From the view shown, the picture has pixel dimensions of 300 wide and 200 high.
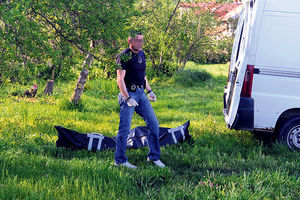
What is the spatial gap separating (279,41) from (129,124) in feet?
8.86

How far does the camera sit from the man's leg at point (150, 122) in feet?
15.3

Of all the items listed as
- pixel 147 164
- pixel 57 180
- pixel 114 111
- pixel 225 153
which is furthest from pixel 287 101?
pixel 114 111

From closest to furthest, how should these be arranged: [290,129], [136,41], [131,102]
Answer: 1. [131,102]
2. [136,41]
3. [290,129]

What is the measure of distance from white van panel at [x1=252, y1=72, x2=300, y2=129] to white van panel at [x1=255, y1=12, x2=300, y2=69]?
0.22 m

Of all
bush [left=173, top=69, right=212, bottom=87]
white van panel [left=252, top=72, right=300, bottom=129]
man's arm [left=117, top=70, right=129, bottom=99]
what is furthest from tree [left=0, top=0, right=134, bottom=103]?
bush [left=173, top=69, right=212, bottom=87]

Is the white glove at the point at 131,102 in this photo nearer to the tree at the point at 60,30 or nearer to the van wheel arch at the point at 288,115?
the tree at the point at 60,30

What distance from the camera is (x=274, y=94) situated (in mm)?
5098

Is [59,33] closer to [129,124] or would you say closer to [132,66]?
[132,66]

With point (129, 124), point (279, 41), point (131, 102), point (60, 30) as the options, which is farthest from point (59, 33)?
point (279, 41)

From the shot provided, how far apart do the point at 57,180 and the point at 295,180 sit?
2.95 metres

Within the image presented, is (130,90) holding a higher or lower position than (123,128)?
higher

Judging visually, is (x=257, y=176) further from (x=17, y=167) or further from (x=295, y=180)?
(x=17, y=167)

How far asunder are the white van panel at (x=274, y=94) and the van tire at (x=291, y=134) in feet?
0.94

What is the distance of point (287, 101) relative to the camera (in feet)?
16.8
